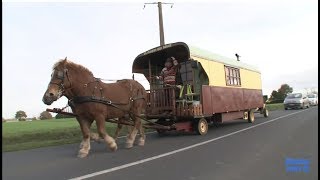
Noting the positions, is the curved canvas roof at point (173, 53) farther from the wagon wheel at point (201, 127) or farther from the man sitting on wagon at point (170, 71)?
the wagon wheel at point (201, 127)

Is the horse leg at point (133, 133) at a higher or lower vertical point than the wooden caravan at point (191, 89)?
lower

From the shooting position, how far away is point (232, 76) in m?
20.2

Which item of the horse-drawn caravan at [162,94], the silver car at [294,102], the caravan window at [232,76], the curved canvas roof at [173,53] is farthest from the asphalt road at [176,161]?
the silver car at [294,102]

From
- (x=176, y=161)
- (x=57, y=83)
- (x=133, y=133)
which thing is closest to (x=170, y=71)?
(x=133, y=133)

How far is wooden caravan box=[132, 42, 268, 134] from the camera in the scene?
15453 mm

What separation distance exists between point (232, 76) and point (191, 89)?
14.9 ft

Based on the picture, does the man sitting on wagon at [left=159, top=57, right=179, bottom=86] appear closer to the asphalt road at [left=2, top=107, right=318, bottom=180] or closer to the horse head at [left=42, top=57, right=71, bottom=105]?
the asphalt road at [left=2, top=107, right=318, bottom=180]

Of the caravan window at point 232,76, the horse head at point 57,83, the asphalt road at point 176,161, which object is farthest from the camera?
the caravan window at point 232,76

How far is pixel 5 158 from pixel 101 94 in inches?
115

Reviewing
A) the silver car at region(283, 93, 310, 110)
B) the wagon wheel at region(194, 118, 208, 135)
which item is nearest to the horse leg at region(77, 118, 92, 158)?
the wagon wheel at region(194, 118, 208, 135)

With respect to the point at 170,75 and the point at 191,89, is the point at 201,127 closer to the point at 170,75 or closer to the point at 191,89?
the point at 191,89

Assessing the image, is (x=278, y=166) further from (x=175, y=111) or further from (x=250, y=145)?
(x=175, y=111)

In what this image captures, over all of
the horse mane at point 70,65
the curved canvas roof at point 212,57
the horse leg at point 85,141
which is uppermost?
the curved canvas roof at point 212,57

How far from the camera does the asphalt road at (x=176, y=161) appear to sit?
7.99 metres
